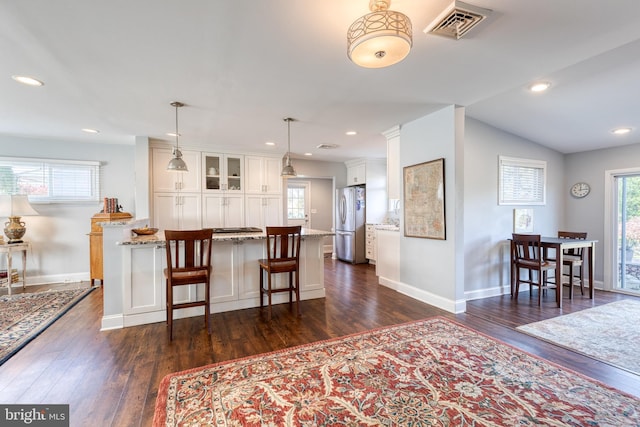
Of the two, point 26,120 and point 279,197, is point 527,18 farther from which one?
point 26,120

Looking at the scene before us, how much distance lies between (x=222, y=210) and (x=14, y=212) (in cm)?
291

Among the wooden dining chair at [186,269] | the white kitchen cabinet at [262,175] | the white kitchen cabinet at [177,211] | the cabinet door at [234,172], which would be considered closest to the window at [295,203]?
the white kitchen cabinet at [262,175]

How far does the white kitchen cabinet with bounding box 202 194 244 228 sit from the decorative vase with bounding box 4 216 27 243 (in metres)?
2.57

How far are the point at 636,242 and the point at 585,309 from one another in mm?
1812

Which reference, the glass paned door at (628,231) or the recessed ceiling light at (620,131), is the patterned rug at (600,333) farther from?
the recessed ceiling light at (620,131)

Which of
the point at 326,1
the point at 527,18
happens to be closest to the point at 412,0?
the point at 326,1

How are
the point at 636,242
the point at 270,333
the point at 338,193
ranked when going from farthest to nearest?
the point at 338,193
the point at 636,242
the point at 270,333

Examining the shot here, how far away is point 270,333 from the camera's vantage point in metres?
2.78

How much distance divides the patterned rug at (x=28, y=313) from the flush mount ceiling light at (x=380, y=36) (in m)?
3.44

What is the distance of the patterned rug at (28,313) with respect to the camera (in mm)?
2543

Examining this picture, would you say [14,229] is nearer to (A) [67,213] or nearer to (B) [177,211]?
Answer: (A) [67,213]

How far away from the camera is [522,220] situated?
4297 mm

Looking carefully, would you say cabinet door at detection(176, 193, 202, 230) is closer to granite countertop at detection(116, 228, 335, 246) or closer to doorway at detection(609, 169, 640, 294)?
granite countertop at detection(116, 228, 335, 246)

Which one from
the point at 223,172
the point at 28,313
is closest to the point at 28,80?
the point at 28,313
